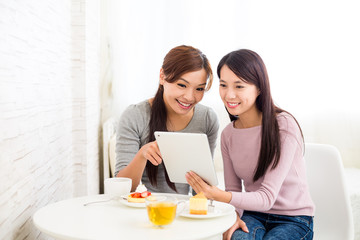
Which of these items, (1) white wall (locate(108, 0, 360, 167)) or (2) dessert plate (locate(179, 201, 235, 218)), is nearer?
(2) dessert plate (locate(179, 201, 235, 218))

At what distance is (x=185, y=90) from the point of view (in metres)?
1.61

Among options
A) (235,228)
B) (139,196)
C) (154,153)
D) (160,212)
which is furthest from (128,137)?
(160,212)

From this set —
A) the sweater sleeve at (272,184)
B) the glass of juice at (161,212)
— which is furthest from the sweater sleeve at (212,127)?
the glass of juice at (161,212)

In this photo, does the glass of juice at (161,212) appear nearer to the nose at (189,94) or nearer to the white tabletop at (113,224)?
the white tabletop at (113,224)

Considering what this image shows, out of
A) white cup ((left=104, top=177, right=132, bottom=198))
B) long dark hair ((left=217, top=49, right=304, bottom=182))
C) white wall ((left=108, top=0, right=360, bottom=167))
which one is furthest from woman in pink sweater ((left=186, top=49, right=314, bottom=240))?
white wall ((left=108, top=0, right=360, bottom=167))

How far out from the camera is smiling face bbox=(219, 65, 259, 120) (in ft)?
4.98

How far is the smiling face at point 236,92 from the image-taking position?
152cm

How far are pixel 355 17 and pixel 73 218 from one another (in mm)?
2523

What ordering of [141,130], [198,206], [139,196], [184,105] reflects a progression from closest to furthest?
[198,206], [139,196], [184,105], [141,130]

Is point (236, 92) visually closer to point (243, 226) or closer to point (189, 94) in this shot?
Result: point (189, 94)

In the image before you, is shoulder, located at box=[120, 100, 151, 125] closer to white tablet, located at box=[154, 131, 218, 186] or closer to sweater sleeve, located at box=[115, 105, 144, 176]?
sweater sleeve, located at box=[115, 105, 144, 176]

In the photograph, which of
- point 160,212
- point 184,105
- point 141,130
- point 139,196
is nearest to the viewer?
point 160,212

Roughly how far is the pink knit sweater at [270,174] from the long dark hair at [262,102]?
0.03 m

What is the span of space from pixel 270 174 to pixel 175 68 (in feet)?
1.74
